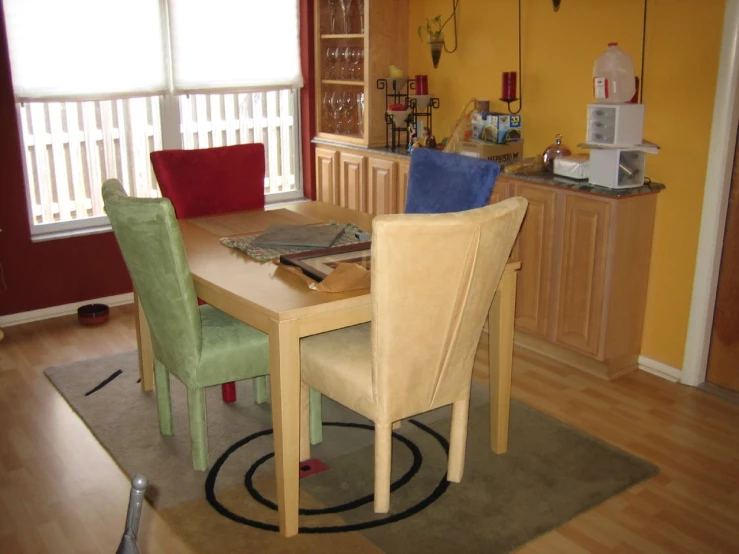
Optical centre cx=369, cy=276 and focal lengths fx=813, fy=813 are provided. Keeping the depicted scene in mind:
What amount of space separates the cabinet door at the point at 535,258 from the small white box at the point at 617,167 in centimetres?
23

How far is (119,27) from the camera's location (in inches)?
170

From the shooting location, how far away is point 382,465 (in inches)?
97.7

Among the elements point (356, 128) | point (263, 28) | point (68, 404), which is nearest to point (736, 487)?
point (68, 404)

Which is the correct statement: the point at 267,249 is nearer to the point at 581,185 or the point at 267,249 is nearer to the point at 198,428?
the point at 198,428

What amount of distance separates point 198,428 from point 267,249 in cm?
66

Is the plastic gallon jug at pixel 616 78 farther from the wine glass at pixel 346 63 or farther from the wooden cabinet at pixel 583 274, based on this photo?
the wine glass at pixel 346 63

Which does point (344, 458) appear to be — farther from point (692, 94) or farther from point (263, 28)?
point (263, 28)

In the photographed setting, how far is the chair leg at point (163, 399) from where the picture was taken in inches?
117

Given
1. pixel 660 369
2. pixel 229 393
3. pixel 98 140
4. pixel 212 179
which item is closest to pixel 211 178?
pixel 212 179

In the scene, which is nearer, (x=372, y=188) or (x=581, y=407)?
(x=581, y=407)

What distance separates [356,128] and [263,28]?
2.65 ft

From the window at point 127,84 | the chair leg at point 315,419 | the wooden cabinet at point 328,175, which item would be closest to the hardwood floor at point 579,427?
the chair leg at point 315,419

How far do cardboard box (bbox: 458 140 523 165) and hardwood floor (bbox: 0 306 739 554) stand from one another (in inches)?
38.7

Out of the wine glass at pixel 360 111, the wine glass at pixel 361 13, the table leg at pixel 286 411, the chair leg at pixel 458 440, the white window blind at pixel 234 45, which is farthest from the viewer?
the wine glass at pixel 360 111
